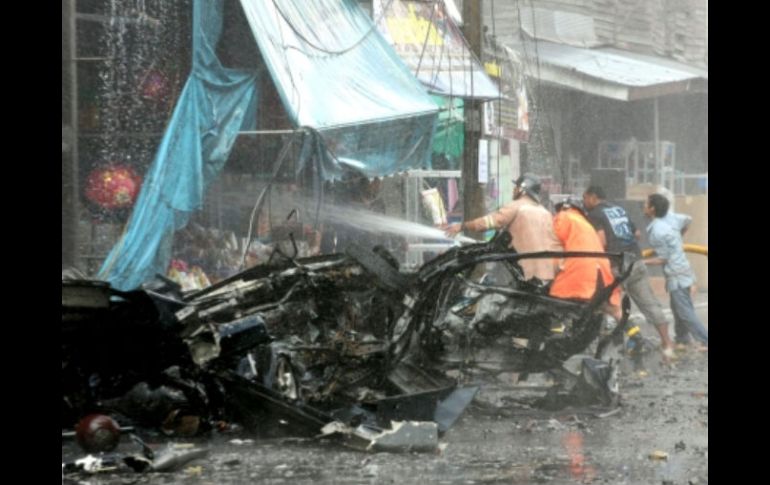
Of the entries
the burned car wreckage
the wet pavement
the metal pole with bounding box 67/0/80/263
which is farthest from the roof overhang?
the metal pole with bounding box 67/0/80/263

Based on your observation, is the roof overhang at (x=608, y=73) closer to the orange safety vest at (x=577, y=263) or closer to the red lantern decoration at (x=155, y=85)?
the orange safety vest at (x=577, y=263)

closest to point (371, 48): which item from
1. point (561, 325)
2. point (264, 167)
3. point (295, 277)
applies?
point (264, 167)

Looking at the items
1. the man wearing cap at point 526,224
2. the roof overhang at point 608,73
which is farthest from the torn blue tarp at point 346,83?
the roof overhang at point 608,73

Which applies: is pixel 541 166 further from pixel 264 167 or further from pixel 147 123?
pixel 147 123

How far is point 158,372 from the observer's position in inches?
231

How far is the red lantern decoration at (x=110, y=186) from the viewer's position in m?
5.72

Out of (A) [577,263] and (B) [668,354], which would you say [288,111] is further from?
(B) [668,354]

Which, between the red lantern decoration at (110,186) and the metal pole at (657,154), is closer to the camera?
the red lantern decoration at (110,186)

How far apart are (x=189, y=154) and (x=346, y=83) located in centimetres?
79

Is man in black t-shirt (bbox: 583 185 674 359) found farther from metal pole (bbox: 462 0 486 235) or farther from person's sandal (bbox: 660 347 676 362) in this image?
metal pole (bbox: 462 0 486 235)

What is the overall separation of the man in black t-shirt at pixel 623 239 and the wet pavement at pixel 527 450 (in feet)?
0.74

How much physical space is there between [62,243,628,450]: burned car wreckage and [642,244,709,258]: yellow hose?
8.8 inches

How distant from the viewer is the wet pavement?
5.54m
